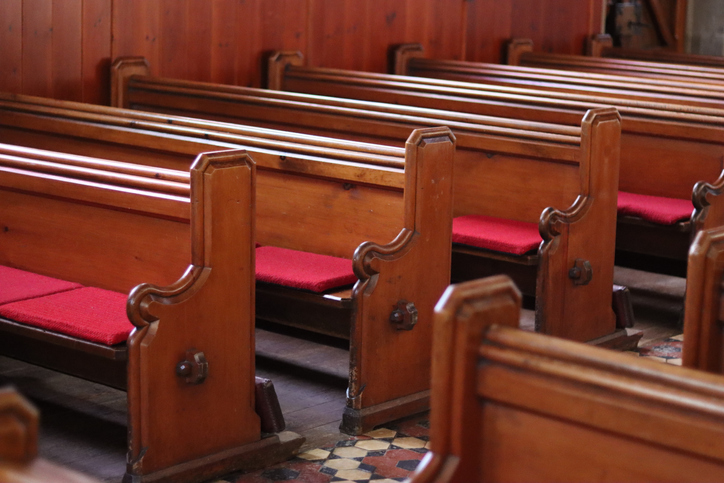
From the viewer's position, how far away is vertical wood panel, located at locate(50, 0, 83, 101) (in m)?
4.88

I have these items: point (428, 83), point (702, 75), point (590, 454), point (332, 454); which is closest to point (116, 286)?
point (332, 454)

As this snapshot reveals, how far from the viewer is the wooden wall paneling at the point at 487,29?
7105mm

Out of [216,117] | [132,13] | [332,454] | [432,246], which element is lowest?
[332,454]

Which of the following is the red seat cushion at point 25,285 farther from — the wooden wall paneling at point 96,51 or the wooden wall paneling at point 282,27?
the wooden wall paneling at point 282,27

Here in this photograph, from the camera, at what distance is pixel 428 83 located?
5230mm

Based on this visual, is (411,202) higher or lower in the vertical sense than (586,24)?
lower

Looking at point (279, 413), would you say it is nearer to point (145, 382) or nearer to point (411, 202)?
point (145, 382)

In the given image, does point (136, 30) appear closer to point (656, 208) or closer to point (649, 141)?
point (649, 141)

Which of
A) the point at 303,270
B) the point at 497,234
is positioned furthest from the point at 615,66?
the point at 303,270

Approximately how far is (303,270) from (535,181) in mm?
1156

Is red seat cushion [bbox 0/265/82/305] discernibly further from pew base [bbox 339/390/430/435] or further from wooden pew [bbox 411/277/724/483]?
wooden pew [bbox 411/277/724/483]

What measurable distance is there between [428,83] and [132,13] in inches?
60.0

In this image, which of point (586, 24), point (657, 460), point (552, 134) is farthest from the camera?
point (586, 24)

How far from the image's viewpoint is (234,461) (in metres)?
2.90
